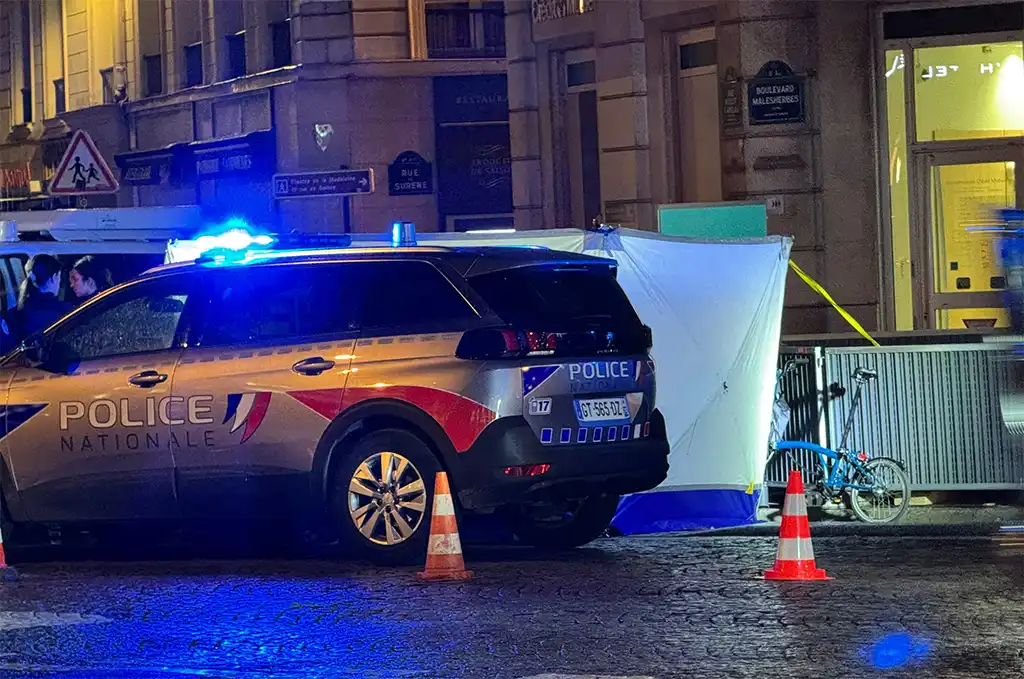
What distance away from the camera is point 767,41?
17359mm

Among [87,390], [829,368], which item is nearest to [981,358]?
[829,368]

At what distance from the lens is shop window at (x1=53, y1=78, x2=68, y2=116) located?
37.8 meters

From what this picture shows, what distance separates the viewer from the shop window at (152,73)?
33844 millimetres

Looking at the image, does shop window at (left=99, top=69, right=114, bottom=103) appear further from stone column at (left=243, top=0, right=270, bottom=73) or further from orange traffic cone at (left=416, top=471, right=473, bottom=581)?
orange traffic cone at (left=416, top=471, right=473, bottom=581)

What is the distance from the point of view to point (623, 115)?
19281mm

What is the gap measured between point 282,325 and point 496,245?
4.72 feet

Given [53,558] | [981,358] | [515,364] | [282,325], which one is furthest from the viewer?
[981,358]

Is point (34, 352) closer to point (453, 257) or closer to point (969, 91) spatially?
point (453, 257)

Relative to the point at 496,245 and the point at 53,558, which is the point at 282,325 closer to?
the point at 496,245

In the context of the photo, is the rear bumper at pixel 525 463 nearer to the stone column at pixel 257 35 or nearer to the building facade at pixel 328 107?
the building facade at pixel 328 107

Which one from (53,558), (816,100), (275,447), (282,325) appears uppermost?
(816,100)

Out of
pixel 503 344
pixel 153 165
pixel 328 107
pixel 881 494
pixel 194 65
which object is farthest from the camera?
pixel 153 165

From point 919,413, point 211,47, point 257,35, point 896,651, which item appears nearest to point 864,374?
point 919,413

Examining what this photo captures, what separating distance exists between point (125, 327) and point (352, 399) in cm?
191
